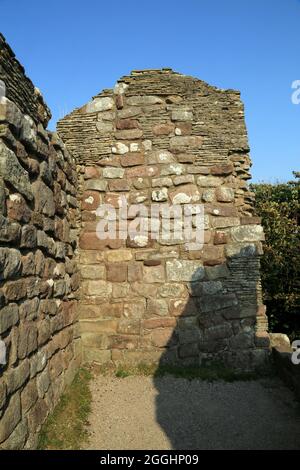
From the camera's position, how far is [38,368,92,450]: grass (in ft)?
9.43

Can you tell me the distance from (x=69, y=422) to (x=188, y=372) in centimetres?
156

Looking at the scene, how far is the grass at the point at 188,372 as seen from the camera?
4.21m

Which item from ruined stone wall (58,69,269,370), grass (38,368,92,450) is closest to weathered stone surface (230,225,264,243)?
ruined stone wall (58,69,269,370)

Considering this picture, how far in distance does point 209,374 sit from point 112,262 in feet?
Result: 5.70

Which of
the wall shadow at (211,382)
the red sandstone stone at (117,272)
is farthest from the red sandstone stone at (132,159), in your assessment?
the wall shadow at (211,382)

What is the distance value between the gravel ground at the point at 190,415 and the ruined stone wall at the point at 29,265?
1.74 ft

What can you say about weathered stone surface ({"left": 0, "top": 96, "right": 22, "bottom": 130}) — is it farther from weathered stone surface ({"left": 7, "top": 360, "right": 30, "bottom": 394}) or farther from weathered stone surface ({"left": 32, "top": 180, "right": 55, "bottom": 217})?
weathered stone surface ({"left": 7, "top": 360, "right": 30, "bottom": 394})

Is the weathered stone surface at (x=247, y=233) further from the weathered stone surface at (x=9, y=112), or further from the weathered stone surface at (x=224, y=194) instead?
the weathered stone surface at (x=9, y=112)

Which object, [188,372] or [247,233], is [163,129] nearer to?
[247,233]

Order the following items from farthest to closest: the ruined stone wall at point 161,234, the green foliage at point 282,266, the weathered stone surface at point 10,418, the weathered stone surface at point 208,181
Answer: the green foliage at point 282,266 → the weathered stone surface at point 208,181 → the ruined stone wall at point 161,234 → the weathered stone surface at point 10,418

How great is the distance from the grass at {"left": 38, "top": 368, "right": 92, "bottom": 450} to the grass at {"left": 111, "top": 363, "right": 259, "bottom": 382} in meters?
0.61

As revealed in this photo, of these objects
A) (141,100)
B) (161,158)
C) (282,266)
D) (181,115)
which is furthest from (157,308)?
(282,266)

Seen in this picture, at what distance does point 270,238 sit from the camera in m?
8.88

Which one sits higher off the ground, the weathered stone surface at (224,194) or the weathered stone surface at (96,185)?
the weathered stone surface at (96,185)
